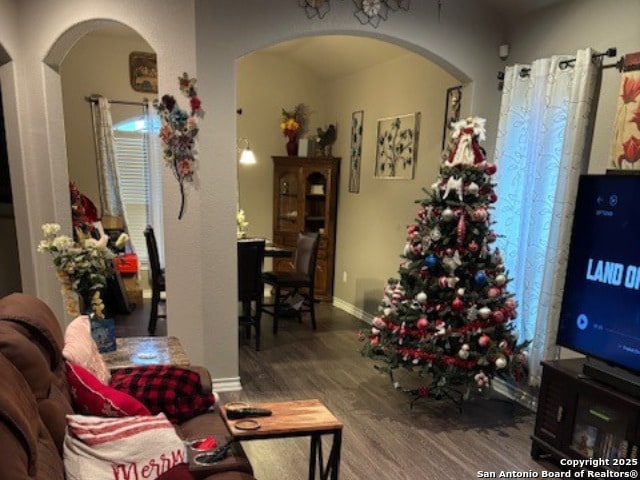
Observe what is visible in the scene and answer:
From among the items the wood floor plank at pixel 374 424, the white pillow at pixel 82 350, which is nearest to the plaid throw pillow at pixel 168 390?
the white pillow at pixel 82 350

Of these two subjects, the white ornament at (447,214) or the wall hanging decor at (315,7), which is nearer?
the white ornament at (447,214)

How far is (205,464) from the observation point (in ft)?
5.17

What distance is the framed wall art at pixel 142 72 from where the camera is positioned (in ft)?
17.8

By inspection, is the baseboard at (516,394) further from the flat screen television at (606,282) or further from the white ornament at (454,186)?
the white ornament at (454,186)

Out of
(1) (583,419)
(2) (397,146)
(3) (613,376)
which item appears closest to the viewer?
(3) (613,376)

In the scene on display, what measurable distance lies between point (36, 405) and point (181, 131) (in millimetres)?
2025

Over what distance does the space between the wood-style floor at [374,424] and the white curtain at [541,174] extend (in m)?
0.51

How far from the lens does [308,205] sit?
19.0ft

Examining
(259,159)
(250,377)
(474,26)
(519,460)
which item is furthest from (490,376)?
(259,159)

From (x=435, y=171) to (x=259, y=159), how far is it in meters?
2.59

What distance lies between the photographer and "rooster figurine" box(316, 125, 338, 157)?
5770mm

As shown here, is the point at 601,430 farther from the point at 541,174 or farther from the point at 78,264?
the point at 78,264

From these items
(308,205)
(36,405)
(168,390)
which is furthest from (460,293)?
(308,205)

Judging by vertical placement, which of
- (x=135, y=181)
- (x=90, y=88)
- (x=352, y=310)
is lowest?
(x=352, y=310)
